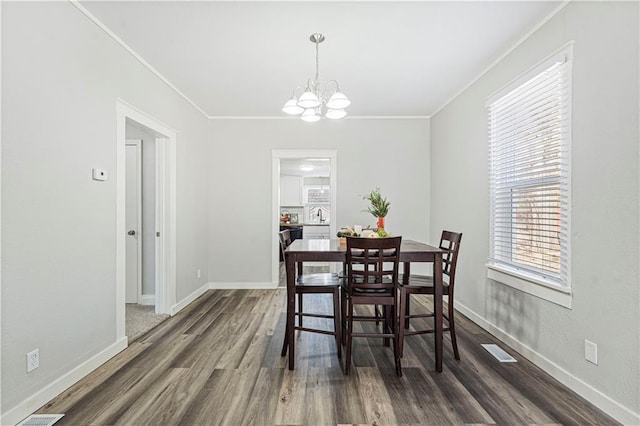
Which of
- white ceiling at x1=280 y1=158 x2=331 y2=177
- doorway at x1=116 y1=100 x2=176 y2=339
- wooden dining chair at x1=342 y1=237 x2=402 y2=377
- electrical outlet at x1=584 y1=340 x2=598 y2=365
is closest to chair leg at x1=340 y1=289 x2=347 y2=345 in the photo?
wooden dining chair at x1=342 y1=237 x2=402 y2=377

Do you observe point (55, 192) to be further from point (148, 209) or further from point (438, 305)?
point (438, 305)

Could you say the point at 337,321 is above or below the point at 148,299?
above

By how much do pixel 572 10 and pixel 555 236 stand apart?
1505mm

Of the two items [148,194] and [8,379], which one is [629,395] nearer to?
[8,379]

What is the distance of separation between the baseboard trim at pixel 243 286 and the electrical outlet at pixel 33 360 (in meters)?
3.12

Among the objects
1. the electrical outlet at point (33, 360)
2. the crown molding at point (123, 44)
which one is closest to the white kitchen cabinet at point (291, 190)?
the crown molding at point (123, 44)

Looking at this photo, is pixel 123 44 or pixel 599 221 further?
pixel 123 44

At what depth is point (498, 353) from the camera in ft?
9.14

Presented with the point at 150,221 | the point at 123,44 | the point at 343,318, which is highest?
the point at 123,44

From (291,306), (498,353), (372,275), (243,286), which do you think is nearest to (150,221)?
(243,286)

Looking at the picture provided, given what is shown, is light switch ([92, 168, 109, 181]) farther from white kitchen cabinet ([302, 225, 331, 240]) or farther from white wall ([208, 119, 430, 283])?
white kitchen cabinet ([302, 225, 331, 240])

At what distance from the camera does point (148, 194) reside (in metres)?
4.21

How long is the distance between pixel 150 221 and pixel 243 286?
165 centimetres

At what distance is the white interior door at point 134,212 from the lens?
4.19 m
